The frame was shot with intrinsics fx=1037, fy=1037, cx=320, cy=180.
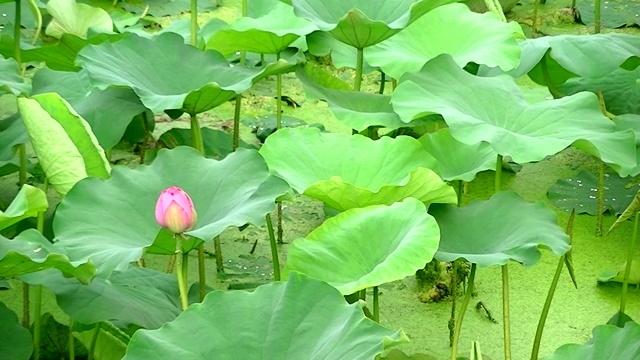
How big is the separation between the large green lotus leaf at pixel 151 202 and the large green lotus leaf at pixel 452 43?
1.94 ft

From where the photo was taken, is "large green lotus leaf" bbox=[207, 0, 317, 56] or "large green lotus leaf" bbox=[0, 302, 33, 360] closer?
"large green lotus leaf" bbox=[0, 302, 33, 360]

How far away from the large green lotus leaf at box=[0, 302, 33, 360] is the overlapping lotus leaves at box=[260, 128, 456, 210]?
0.48 m

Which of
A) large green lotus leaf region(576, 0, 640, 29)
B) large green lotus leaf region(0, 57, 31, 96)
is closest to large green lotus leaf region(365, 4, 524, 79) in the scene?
large green lotus leaf region(0, 57, 31, 96)

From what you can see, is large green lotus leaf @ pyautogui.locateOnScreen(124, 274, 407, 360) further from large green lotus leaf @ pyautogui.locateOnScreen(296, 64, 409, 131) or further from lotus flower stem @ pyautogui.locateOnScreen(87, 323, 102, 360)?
large green lotus leaf @ pyautogui.locateOnScreen(296, 64, 409, 131)

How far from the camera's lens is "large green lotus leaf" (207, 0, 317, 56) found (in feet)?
6.81

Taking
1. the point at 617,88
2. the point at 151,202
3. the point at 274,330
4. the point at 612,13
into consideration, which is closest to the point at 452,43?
the point at 617,88

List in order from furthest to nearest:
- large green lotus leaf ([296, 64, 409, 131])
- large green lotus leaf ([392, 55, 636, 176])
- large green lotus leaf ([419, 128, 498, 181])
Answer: large green lotus leaf ([296, 64, 409, 131]), large green lotus leaf ([419, 128, 498, 181]), large green lotus leaf ([392, 55, 636, 176])

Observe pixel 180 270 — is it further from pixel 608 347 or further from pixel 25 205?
pixel 608 347

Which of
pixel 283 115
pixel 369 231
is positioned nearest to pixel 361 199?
pixel 369 231

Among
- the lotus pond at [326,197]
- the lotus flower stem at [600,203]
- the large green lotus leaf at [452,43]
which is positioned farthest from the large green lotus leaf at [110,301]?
the lotus flower stem at [600,203]

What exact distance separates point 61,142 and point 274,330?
0.54 m

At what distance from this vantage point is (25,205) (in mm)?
1344

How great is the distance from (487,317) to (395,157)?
17.2 inches

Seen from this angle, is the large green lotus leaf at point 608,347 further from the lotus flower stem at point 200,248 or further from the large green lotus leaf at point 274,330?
the lotus flower stem at point 200,248
